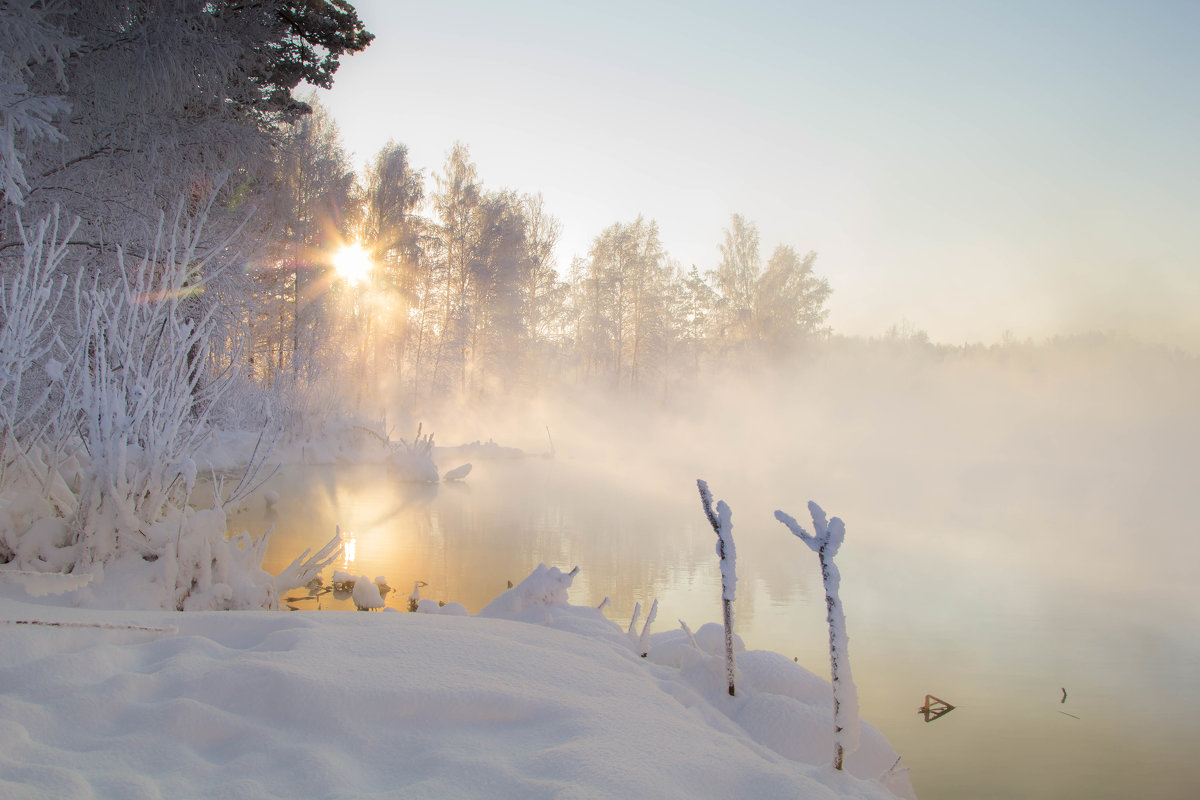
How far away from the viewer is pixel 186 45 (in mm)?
5832

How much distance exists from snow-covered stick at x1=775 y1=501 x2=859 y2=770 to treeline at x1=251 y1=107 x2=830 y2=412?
317 inches

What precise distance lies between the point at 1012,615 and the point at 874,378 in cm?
3172

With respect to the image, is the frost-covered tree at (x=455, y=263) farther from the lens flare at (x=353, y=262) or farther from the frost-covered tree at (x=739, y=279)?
the frost-covered tree at (x=739, y=279)

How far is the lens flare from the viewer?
20422mm

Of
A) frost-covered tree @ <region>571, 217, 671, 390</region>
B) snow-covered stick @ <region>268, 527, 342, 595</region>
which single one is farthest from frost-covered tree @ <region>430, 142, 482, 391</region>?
snow-covered stick @ <region>268, 527, 342, 595</region>

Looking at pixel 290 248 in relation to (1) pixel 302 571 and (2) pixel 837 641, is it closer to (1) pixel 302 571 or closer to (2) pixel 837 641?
(1) pixel 302 571

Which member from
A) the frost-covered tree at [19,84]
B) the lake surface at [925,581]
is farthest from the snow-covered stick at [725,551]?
the frost-covered tree at [19,84]

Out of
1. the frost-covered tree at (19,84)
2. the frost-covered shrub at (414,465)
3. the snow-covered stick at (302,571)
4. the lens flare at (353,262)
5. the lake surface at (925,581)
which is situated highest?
the lens flare at (353,262)

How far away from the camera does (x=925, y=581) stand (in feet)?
20.7

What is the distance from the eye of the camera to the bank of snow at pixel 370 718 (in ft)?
5.02

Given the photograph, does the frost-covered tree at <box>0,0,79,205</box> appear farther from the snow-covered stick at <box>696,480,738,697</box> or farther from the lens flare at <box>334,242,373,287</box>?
the lens flare at <box>334,242,373,287</box>

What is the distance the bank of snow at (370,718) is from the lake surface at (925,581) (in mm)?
1366

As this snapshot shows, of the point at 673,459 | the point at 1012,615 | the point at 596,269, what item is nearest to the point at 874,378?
the point at 596,269

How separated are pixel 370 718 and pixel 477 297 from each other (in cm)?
2296
